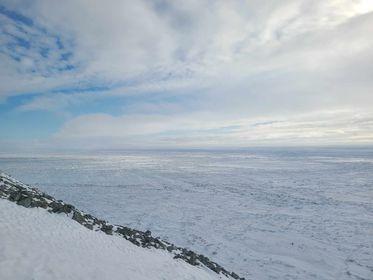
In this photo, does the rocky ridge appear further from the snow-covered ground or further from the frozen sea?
the frozen sea

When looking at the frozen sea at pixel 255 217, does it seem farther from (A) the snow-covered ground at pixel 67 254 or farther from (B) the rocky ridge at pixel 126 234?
(A) the snow-covered ground at pixel 67 254

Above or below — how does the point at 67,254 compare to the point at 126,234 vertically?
above

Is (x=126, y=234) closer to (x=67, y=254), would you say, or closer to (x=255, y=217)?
(x=67, y=254)

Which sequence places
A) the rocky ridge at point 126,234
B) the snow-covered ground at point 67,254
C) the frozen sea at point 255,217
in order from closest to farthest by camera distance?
the snow-covered ground at point 67,254 < the rocky ridge at point 126,234 < the frozen sea at point 255,217

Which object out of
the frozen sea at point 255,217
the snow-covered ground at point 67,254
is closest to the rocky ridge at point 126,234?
the snow-covered ground at point 67,254

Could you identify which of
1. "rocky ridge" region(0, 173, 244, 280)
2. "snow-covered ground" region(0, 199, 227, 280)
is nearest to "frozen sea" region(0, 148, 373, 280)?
"rocky ridge" region(0, 173, 244, 280)

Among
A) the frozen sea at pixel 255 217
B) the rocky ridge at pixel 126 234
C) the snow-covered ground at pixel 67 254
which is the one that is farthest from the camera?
the frozen sea at pixel 255 217

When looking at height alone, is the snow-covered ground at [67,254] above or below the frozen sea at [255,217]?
above

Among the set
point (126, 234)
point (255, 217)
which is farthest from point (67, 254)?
point (255, 217)

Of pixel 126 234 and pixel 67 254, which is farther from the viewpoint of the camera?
pixel 126 234

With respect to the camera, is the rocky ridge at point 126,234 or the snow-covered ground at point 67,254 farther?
the rocky ridge at point 126,234
